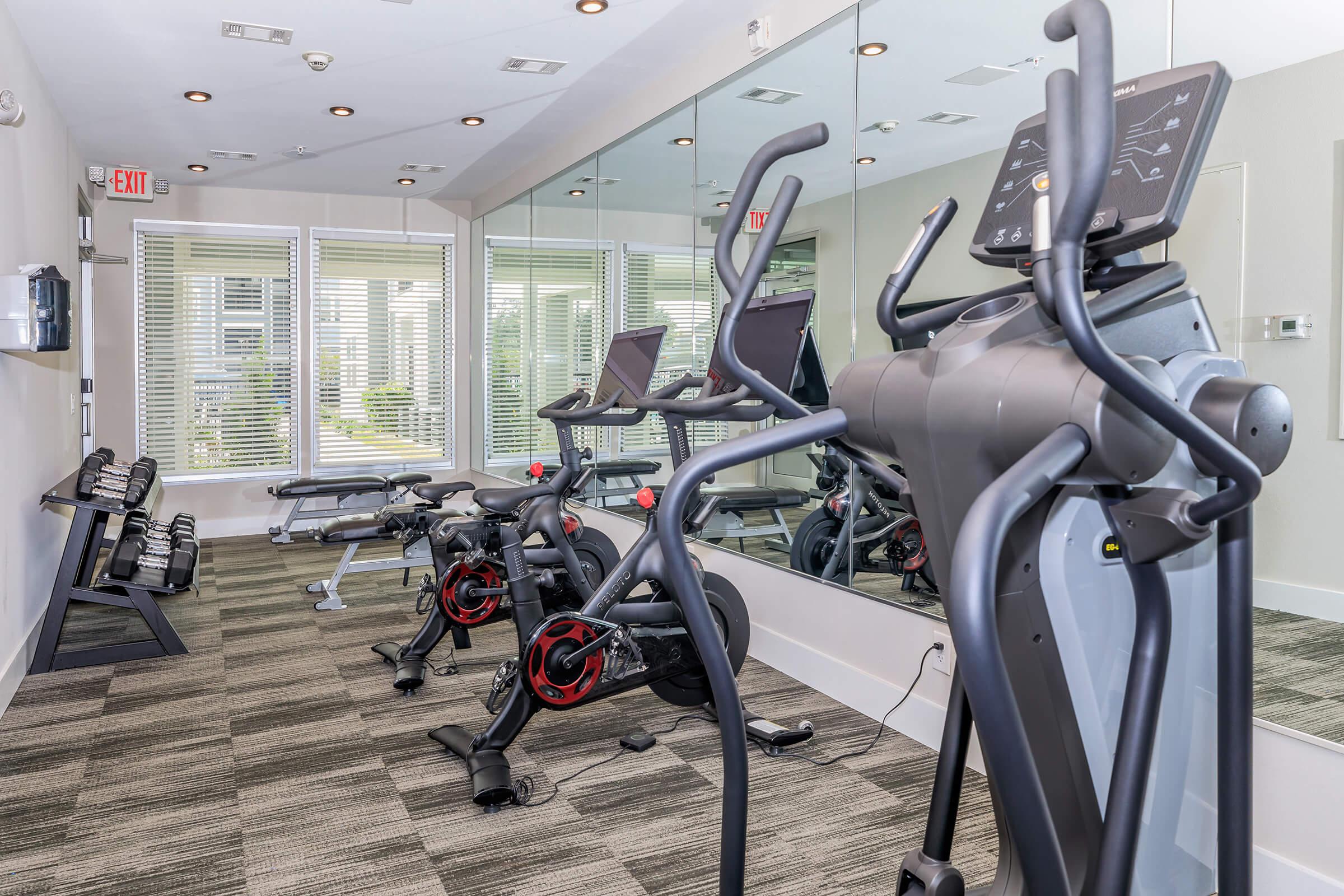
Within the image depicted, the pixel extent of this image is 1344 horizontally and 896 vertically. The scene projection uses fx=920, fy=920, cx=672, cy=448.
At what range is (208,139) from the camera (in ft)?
18.3

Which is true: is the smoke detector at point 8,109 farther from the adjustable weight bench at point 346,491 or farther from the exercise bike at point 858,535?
the adjustable weight bench at point 346,491

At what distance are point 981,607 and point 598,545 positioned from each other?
3.13 metres

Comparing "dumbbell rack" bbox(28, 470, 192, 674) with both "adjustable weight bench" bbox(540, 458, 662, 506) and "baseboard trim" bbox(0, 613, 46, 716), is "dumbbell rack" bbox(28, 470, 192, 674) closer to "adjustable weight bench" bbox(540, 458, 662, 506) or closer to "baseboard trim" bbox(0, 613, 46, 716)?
"baseboard trim" bbox(0, 613, 46, 716)

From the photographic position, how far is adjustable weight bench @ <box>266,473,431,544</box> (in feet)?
19.8

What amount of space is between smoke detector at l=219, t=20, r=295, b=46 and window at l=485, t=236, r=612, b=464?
6.21 feet

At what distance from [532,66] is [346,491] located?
121 inches

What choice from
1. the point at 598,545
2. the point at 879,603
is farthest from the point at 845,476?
the point at 598,545

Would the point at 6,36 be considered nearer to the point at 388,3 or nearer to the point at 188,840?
the point at 388,3

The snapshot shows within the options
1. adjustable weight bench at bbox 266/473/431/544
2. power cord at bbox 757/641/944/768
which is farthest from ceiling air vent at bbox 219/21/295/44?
power cord at bbox 757/641/944/768

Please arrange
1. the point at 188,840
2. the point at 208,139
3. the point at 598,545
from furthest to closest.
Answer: the point at 208,139 < the point at 598,545 < the point at 188,840

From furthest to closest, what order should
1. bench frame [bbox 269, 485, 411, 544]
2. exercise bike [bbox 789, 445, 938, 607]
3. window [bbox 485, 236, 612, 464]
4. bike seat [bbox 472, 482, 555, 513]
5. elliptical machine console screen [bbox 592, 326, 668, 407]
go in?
bench frame [bbox 269, 485, 411, 544] → window [bbox 485, 236, 612, 464] → elliptical machine console screen [bbox 592, 326, 668, 407] → bike seat [bbox 472, 482, 555, 513] → exercise bike [bbox 789, 445, 938, 607]

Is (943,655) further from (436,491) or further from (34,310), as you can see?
(34,310)

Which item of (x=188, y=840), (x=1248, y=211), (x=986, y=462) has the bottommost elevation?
(x=188, y=840)

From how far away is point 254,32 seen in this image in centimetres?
381
